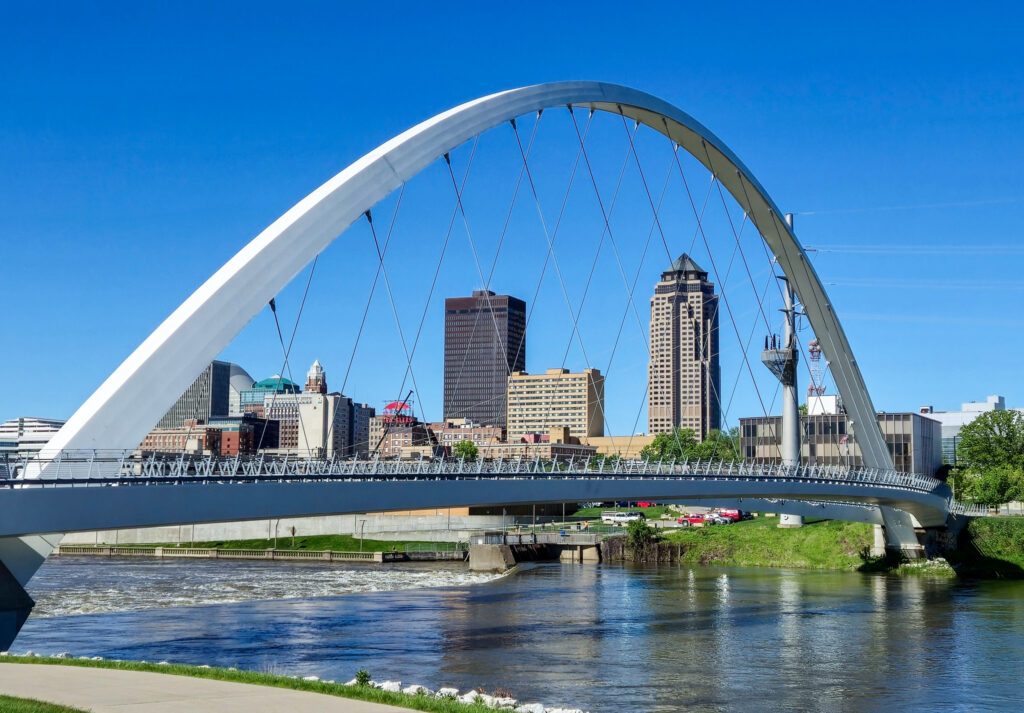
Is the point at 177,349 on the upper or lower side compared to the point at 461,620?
upper

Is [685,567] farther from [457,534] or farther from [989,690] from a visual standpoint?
[989,690]

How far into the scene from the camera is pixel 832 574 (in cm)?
6247

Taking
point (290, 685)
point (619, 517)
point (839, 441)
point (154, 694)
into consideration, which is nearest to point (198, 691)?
point (154, 694)

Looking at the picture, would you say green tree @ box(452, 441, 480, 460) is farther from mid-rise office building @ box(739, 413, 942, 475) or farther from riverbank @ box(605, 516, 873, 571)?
riverbank @ box(605, 516, 873, 571)

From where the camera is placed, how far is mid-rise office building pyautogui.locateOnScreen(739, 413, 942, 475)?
8606 cm

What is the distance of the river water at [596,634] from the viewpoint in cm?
2523

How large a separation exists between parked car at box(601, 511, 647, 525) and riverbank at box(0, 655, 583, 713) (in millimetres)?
64174

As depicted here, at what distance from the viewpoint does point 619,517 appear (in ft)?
283

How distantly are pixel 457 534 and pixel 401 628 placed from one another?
41920 millimetres

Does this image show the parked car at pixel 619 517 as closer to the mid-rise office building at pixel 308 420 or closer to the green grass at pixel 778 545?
the green grass at pixel 778 545

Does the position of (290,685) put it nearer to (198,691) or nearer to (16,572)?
(198,691)

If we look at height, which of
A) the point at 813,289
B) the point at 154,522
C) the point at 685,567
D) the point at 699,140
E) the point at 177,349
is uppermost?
the point at 699,140

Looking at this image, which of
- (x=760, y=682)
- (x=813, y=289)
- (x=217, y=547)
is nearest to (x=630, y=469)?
(x=760, y=682)

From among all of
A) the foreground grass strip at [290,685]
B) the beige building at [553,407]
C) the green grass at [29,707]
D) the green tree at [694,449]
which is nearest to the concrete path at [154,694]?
the green grass at [29,707]
